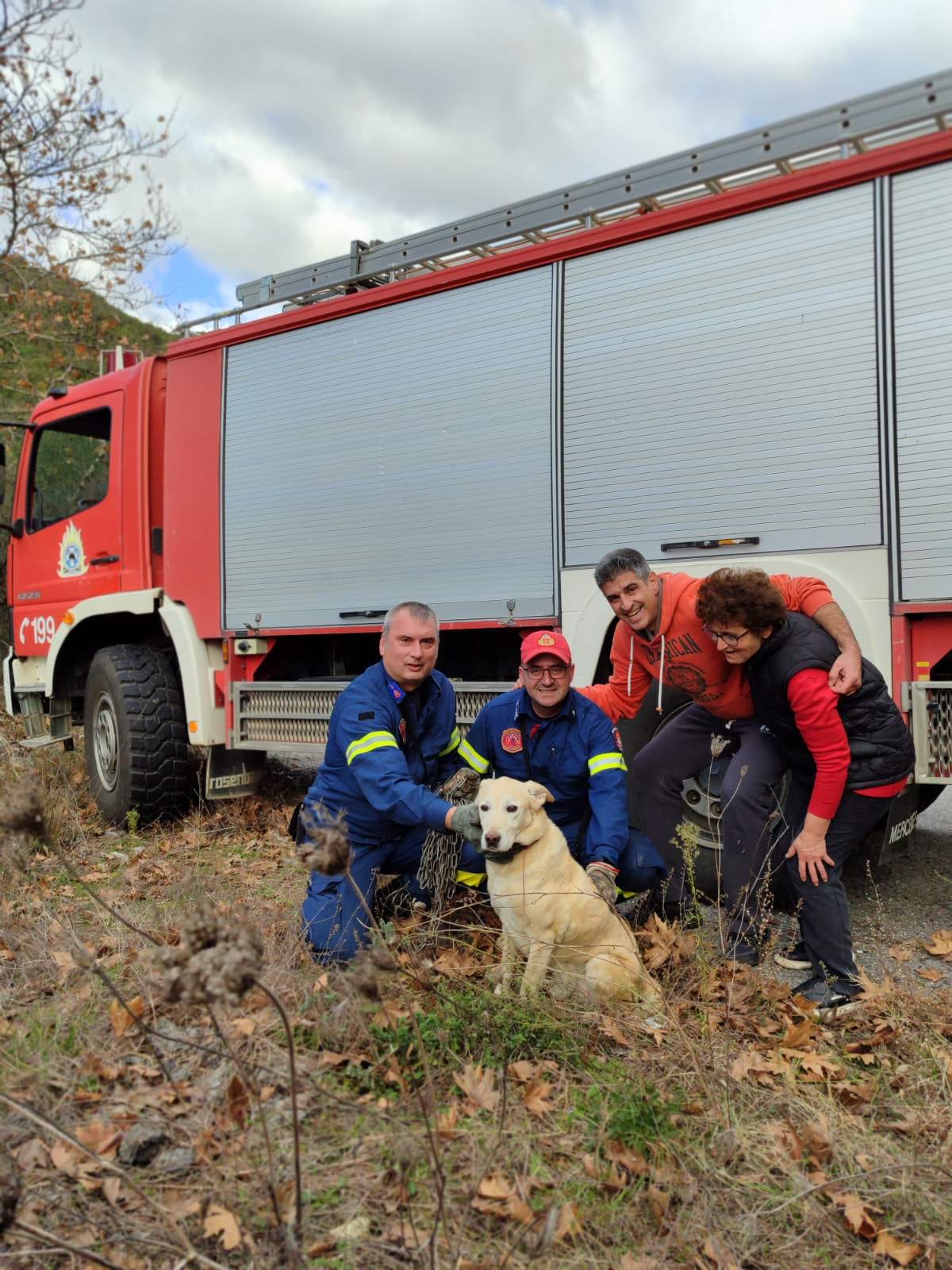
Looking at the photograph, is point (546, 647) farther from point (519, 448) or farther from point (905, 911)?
point (905, 911)

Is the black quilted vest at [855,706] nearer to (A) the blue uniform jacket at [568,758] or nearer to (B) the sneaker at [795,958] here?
(A) the blue uniform jacket at [568,758]

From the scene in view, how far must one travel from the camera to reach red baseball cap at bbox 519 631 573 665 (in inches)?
139

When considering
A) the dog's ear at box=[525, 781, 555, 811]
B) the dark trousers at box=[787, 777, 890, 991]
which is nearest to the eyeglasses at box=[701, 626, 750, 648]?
the dark trousers at box=[787, 777, 890, 991]

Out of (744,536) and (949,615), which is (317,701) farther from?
(949,615)

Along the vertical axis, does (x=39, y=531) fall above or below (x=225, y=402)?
below

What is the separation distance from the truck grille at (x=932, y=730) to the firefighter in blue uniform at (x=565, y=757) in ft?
3.63

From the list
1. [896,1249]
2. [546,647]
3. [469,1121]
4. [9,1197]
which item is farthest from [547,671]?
[9,1197]

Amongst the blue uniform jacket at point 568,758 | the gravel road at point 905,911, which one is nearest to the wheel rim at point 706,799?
the gravel road at point 905,911

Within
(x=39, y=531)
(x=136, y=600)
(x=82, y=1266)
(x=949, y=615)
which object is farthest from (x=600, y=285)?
(x=39, y=531)

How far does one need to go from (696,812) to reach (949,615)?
1.41 metres

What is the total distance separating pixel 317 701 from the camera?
18.9 feet

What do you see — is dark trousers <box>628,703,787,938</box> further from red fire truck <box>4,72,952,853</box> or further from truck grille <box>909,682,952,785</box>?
truck grille <box>909,682,952,785</box>

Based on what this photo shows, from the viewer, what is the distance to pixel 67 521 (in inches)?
277

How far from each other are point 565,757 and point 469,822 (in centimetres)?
71
